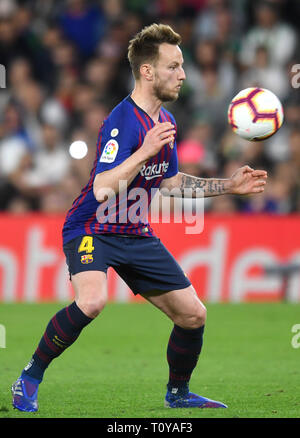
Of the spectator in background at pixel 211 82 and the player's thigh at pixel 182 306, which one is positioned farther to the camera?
the spectator in background at pixel 211 82

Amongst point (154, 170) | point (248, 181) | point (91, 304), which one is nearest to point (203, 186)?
point (248, 181)

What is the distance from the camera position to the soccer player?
5.33 m

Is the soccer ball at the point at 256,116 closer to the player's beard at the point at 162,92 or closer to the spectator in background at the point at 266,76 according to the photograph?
the player's beard at the point at 162,92

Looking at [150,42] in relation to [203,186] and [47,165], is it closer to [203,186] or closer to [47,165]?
[203,186]

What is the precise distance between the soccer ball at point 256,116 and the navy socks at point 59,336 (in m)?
1.70

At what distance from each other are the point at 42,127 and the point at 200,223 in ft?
9.30

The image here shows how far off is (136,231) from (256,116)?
1.14 m

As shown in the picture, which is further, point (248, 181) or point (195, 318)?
point (248, 181)

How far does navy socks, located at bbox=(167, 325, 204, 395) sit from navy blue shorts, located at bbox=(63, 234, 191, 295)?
1.09ft

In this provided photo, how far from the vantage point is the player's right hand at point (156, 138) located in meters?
5.22

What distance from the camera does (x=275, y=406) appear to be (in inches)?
222

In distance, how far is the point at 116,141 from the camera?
5348 mm

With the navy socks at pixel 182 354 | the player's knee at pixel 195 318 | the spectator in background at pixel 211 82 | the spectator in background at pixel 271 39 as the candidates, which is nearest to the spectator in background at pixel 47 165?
the spectator in background at pixel 211 82

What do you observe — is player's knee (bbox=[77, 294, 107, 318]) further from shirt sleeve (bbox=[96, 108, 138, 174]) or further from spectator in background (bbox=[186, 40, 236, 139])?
spectator in background (bbox=[186, 40, 236, 139])
